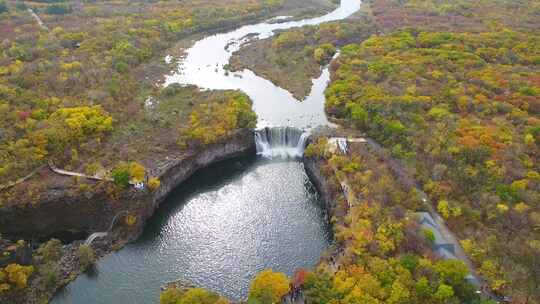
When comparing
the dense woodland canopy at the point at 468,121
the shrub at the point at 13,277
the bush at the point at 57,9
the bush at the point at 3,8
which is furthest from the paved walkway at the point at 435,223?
the bush at the point at 3,8

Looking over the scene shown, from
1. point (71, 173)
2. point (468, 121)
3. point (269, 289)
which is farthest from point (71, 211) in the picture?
point (468, 121)

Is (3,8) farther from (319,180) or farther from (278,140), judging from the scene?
(319,180)

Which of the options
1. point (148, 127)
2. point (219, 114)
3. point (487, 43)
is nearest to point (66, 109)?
point (148, 127)

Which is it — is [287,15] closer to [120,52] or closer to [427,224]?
[120,52]

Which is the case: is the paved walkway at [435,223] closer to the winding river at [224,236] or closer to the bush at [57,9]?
the winding river at [224,236]

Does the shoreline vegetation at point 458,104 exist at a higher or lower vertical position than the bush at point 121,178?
lower

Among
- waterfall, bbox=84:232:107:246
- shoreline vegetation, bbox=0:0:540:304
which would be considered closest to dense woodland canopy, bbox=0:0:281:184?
shoreline vegetation, bbox=0:0:540:304
